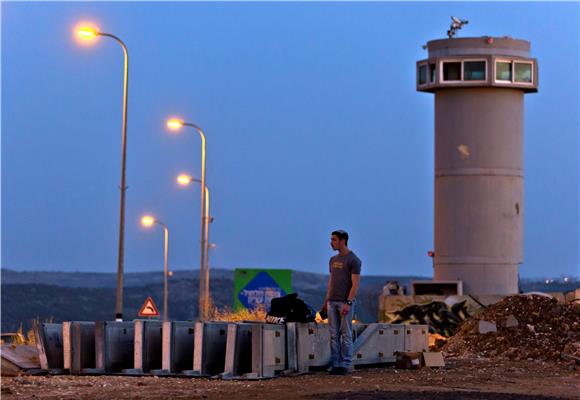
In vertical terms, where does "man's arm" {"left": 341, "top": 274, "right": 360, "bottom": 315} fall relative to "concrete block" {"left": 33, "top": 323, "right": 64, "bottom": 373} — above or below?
above

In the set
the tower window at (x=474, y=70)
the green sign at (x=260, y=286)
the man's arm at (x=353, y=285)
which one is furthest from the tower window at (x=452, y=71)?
the man's arm at (x=353, y=285)

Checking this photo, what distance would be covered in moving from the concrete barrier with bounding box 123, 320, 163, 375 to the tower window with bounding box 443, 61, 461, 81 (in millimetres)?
25830

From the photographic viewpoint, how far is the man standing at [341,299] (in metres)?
21.3

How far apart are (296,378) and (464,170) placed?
25726 mm

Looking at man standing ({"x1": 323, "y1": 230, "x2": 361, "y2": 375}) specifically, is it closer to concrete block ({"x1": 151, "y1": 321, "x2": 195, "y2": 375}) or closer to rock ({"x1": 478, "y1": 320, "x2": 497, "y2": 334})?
concrete block ({"x1": 151, "y1": 321, "x2": 195, "y2": 375})

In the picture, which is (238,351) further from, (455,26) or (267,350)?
(455,26)

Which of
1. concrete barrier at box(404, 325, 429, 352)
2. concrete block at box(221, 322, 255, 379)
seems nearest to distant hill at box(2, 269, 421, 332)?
concrete barrier at box(404, 325, 429, 352)

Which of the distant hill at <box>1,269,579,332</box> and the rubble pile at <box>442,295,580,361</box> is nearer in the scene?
the rubble pile at <box>442,295,580,361</box>

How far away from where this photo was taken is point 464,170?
46000 mm

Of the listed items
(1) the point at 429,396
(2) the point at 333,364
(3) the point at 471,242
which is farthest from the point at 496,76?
(1) the point at 429,396

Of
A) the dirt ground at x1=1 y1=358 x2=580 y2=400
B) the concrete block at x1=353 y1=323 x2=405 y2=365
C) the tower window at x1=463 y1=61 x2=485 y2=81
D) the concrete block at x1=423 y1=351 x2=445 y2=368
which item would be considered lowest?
the dirt ground at x1=1 y1=358 x2=580 y2=400

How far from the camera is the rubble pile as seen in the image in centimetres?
2708

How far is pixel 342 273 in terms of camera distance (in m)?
21.4

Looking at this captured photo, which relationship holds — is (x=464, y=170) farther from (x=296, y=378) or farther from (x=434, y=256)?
(x=296, y=378)
